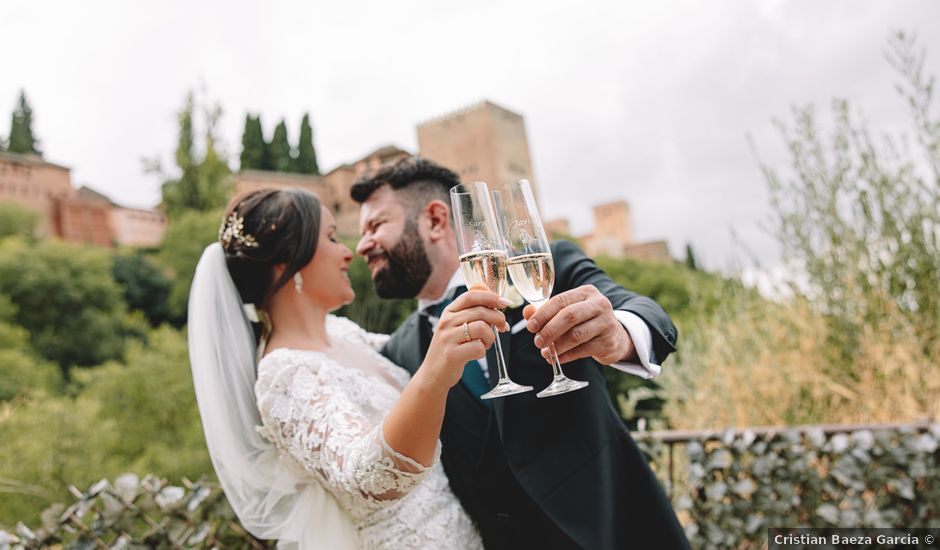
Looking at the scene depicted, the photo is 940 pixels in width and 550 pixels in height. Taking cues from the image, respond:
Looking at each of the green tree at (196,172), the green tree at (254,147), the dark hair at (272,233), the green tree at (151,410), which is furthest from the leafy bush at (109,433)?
the green tree at (254,147)

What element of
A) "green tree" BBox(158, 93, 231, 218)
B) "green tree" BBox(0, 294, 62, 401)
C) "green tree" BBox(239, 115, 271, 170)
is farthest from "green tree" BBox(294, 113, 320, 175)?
"green tree" BBox(0, 294, 62, 401)

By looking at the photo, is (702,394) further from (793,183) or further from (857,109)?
(857,109)

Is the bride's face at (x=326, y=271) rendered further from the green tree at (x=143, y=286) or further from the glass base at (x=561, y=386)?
the green tree at (x=143, y=286)

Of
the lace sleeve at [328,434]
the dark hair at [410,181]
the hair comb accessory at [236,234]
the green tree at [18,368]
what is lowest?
the green tree at [18,368]

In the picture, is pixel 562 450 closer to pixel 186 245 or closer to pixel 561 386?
pixel 561 386

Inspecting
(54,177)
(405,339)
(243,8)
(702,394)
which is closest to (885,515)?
(702,394)

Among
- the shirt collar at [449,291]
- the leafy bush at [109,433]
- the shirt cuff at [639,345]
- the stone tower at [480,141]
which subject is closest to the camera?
the shirt cuff at [639,345]

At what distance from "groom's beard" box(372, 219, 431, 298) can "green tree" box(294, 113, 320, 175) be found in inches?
1471

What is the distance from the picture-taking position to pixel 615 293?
5.33ft

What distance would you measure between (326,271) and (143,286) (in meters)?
36.5

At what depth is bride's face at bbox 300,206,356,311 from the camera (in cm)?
179

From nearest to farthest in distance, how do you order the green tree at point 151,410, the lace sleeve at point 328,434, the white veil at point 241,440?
the lace sleeve at point 328,434
the white veil at point 241,440
the green tree at point 151,410

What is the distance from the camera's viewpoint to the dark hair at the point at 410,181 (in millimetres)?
1963

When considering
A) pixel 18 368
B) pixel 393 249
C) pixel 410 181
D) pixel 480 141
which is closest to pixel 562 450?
pixel 393 249
